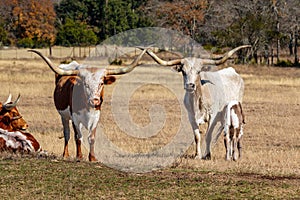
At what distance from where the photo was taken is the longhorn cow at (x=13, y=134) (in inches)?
544

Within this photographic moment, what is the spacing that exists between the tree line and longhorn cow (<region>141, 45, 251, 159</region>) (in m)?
37.4

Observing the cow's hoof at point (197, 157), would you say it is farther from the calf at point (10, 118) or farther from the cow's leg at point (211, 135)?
the calf at point (10, 118)

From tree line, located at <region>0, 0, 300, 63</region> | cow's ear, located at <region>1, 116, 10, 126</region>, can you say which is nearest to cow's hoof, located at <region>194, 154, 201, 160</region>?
cow's ear, located at <region>1, 116, 10, 126</region>

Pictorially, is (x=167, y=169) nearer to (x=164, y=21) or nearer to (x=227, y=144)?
(x=227, y=144)

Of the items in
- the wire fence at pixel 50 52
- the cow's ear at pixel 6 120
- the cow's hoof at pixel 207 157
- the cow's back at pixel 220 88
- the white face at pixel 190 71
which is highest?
the white face at pixel 190 71

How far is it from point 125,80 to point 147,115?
11.5 metres

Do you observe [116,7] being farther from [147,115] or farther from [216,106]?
[216,106]

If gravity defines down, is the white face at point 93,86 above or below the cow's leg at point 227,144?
above

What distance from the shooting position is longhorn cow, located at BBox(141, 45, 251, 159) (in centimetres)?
1440

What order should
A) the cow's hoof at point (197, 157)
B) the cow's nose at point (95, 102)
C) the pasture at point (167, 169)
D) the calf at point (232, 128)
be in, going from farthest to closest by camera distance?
the cow's hoof at point (197, 157), the calf at point (232, 128), the cow's nose at point (95, 102), the pasture at point (167, 169)

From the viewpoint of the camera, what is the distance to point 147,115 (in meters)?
22.6

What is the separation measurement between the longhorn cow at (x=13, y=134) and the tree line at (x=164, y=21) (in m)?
38.8

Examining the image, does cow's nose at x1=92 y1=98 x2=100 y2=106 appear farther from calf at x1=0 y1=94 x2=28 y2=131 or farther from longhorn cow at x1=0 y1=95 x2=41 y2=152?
calf at x1=0 y1=94 x2=28 y2=131

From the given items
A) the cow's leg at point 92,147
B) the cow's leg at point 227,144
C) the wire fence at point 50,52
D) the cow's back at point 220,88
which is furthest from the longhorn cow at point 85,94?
the wire fence at point 50,52
